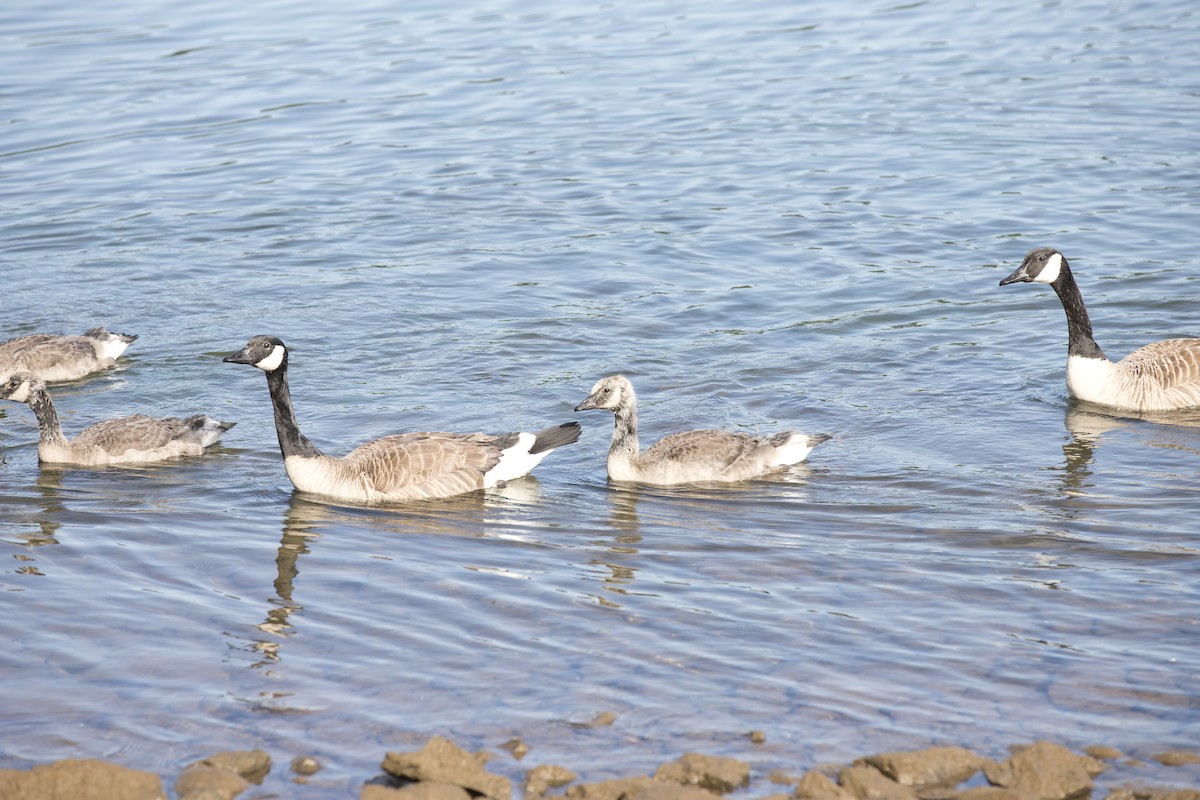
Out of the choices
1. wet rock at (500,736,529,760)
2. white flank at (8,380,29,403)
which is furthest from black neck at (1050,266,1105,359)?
white flank at (8,380,29,403)

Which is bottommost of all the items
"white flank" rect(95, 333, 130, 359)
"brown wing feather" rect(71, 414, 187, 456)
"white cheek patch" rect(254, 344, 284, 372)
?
"brown wing feather" rect(71, 414, 187, 456)

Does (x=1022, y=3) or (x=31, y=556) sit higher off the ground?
(x=1022, y=3)

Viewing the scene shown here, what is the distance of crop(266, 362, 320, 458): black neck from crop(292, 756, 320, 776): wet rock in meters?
4.93

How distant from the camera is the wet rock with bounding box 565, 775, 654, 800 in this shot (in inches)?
265

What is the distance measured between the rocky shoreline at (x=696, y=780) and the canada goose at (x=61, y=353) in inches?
336

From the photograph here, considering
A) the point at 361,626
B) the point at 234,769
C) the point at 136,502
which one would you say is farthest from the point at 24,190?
the point at 234,769

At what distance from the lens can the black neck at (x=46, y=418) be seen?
42.2 ft

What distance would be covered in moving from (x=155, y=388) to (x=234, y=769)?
8.72 metres

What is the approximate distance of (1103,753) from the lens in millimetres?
7164

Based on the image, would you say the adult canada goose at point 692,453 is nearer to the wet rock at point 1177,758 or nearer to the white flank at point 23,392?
the wet rock at point 1177,758

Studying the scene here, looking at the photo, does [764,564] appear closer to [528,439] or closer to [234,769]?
[528,439]

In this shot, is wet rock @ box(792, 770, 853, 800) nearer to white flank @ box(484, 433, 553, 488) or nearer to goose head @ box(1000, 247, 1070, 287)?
white flank @ box(484, 433, 553, 488)

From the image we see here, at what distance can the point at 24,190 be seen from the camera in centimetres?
2253

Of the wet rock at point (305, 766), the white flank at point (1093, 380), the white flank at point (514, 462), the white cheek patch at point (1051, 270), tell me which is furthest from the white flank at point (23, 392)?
the white flank at point (1093, 380)
